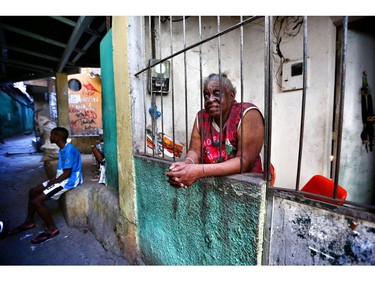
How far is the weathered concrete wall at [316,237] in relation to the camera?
0.86 meters

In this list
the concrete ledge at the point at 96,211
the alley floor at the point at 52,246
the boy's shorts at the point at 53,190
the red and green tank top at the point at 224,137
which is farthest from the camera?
the boy's shorts at the point at 53,190

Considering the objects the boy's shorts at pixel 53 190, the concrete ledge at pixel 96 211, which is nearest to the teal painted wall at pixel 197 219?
the concrete ledge at pixel 96 211

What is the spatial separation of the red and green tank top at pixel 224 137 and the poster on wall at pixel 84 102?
11.0 meters

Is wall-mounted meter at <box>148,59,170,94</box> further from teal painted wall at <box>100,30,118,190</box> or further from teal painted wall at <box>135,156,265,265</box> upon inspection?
teal painted wall at <box>135,156,265,265</box>

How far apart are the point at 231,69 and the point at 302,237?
2.80 m

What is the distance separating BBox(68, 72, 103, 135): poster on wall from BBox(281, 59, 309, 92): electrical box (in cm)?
1067

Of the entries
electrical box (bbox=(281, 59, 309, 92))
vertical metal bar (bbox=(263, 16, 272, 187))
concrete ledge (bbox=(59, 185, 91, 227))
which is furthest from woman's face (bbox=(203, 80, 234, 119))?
concrete ledge (bbox=(59, 185, 91, 227))

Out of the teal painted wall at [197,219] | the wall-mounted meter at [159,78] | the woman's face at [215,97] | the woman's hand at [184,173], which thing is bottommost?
the teal painted wall at [197,219]

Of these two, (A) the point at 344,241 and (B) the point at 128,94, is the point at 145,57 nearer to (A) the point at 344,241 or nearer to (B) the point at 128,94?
(B) the point at 128,94

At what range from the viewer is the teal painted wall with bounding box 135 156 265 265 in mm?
1269

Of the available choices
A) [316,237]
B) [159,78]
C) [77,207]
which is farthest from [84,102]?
[316,237]

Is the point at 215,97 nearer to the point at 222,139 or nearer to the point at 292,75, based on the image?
the point at 222,139

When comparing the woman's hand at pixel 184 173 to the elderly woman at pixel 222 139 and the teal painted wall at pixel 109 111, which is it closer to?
the elderly woman at pixel 222 139

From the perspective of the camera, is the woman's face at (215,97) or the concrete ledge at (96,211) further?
the concrete ledge at (96,211)
